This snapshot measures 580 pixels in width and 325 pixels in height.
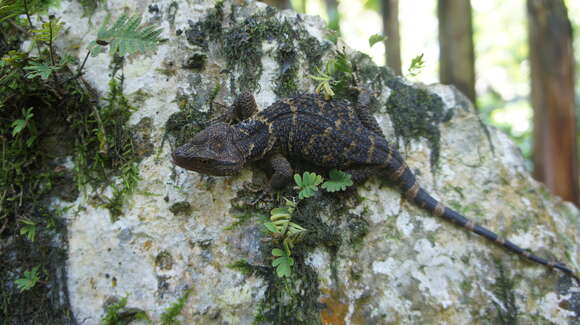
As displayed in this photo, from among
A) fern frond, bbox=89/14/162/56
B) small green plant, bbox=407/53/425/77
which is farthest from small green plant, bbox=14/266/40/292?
small green plant, bbox=407/53/425/77

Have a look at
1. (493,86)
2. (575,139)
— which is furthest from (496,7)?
(575,139)

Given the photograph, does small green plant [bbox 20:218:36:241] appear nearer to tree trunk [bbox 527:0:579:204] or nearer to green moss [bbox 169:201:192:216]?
green moss [bbox 169:201:192:216]

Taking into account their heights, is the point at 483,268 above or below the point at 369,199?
below

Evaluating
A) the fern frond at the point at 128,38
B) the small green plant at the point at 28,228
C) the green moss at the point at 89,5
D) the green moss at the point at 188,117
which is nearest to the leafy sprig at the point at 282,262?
the green moss at the point at 188,117

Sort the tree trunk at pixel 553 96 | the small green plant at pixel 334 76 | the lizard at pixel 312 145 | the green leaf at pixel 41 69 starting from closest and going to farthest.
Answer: the green leaf at pixel 41 69 → the lizard at pixel 312 145 → the small green plant at pixel 334 76 → the tree trunk at pixel 553 96

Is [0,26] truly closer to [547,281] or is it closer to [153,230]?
[153,230]

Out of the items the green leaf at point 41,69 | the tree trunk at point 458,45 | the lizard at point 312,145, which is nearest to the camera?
the green leaf at point 41,69

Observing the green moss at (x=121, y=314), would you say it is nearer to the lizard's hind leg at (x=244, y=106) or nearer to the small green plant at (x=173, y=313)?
the small green plant at (x=173, y=313)
